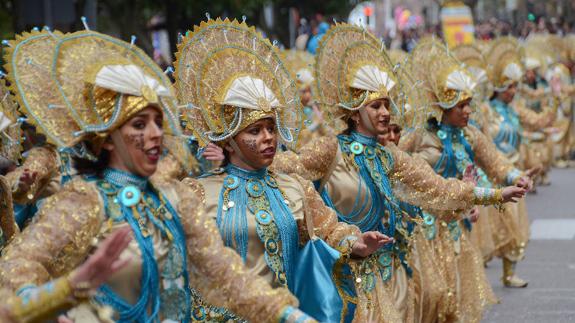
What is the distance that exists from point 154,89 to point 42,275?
76 centimetres

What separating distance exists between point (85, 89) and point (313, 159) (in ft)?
8.72

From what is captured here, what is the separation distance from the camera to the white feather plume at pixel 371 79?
686 centimetres

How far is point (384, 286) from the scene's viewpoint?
6.73 metres

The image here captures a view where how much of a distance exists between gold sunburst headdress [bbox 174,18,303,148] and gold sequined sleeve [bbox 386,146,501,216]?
122cm

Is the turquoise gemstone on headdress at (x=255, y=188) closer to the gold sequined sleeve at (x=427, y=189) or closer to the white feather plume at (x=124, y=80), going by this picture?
→ the white feather plume at (x=124, y=80)

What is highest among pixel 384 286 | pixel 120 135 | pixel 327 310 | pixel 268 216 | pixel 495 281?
pixel 120 135

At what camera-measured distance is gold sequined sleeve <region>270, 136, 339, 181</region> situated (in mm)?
6594

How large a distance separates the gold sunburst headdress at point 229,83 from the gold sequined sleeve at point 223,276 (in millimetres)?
1158

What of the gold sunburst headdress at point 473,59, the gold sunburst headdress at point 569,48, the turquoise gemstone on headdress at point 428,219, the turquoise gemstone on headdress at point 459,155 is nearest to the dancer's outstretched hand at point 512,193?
the turquoise gemstone on headdress at point 428,219

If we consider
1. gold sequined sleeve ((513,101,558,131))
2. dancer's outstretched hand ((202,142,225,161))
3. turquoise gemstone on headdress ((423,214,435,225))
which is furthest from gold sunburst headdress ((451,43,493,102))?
dancer's outstretched hand ((202,142,225,161))

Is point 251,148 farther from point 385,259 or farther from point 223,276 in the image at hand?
point 385,259

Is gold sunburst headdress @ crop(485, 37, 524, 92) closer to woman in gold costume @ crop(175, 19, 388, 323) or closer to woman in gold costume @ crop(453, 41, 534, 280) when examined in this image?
woman in gold costume @ crop(453, 41, 534, 280)

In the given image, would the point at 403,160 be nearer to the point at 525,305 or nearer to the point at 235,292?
the point at 235,292

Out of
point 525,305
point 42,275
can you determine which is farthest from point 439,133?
point 42,275
